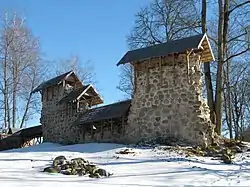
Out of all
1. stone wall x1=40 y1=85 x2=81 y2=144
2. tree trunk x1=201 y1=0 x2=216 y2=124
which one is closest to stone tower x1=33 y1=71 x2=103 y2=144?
stone wall x1=40 y1=85 x2=81 y2=144

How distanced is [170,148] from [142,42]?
10289 mm

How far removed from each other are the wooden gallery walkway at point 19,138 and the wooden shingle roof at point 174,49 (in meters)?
12.3

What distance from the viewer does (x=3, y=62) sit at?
94.7ft

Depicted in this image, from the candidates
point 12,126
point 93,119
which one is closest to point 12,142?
point 12,126

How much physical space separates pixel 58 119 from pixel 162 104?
881cm

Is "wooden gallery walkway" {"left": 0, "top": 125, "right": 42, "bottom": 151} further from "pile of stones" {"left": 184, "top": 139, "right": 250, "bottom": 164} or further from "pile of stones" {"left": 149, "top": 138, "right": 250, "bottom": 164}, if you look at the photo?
"pile of stones" {"left": 184, "top": 139, "right": 250, "bottom": 164}

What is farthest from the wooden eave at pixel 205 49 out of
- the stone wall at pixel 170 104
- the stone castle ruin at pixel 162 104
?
the stone wall at pixel 170 104

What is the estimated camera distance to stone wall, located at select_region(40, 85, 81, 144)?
2136 cm

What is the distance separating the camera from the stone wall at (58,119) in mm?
21359

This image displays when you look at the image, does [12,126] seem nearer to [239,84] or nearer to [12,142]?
[12,142]

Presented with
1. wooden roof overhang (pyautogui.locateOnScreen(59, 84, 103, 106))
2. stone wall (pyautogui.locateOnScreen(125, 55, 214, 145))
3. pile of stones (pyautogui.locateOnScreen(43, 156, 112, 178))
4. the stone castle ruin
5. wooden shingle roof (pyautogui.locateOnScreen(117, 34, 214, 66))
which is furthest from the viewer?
wooden roof overhang (pyautogui.locateOnScreen(59, 84, 103, 106))

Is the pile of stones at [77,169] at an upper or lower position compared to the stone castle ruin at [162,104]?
lower

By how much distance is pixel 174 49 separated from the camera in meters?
16.1

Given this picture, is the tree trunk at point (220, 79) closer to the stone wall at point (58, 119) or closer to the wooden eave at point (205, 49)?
the wooden eave at point (205, 49)
